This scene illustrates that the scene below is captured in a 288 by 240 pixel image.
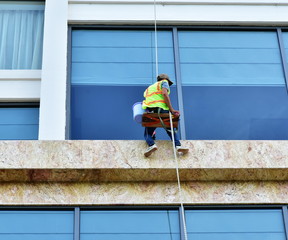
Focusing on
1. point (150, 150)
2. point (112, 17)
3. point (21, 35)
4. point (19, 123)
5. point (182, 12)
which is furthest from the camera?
point (21, 35)

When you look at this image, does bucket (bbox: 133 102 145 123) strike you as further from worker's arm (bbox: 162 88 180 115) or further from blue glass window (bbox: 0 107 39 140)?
blue glass window (bbox: 0 107 39 140)

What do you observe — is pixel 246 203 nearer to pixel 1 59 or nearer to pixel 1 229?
pixel 1 229

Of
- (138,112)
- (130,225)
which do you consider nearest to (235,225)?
(130,225)

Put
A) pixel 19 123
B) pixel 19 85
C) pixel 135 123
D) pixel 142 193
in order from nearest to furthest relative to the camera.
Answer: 1. pixel 142 193
2. pixel 135 123
3. pixel 19 123
4. pixel 19 85

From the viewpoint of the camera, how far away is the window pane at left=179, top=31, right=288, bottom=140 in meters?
12.6

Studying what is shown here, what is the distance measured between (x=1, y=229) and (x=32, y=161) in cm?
117

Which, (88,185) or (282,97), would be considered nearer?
(88,185)

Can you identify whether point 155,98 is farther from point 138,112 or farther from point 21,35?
point 21,35

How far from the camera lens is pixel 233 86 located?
516 inches

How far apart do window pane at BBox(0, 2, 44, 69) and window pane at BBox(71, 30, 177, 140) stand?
32.7 inches

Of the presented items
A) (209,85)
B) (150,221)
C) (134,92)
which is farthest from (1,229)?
(209,85)

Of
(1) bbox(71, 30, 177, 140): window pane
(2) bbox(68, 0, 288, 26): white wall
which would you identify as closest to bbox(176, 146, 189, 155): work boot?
(1) bbox(71, 30, 177, 140): window pane

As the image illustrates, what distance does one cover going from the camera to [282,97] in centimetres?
1307

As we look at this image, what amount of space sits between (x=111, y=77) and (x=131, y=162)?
7.43 ft
